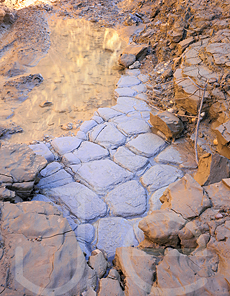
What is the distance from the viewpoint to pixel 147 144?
351 centimetres

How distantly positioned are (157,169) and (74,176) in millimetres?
1108

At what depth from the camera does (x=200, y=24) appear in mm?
4613

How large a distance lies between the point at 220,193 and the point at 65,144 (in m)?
2.19

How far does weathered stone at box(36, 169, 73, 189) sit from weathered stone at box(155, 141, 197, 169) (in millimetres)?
1272

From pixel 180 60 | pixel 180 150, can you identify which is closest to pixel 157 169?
pixel 180 150

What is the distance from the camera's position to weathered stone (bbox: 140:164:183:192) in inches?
116

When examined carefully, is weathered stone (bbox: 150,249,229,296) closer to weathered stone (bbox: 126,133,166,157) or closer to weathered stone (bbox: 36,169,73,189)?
weathered stone (bbox: 36,169,73,189)

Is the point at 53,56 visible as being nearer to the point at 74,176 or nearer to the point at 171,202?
the point at 74,176

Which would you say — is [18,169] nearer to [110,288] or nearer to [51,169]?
[51,169]

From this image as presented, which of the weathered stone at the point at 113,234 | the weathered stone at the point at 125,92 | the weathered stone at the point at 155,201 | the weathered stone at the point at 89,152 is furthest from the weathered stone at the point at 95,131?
the weathered stone at the point at 113,234

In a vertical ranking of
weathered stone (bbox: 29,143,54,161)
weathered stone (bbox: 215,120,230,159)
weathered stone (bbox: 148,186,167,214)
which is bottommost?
weathered stone (bbox: 148,186,167,214)

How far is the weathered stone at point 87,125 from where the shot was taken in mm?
3764

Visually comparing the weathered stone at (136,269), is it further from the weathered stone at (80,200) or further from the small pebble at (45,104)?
the small pebble at (45,104)


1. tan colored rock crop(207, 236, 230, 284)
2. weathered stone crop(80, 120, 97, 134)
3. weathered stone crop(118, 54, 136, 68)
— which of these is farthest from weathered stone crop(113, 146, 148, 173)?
weathered stone crop(118, 54, 136, 68)
